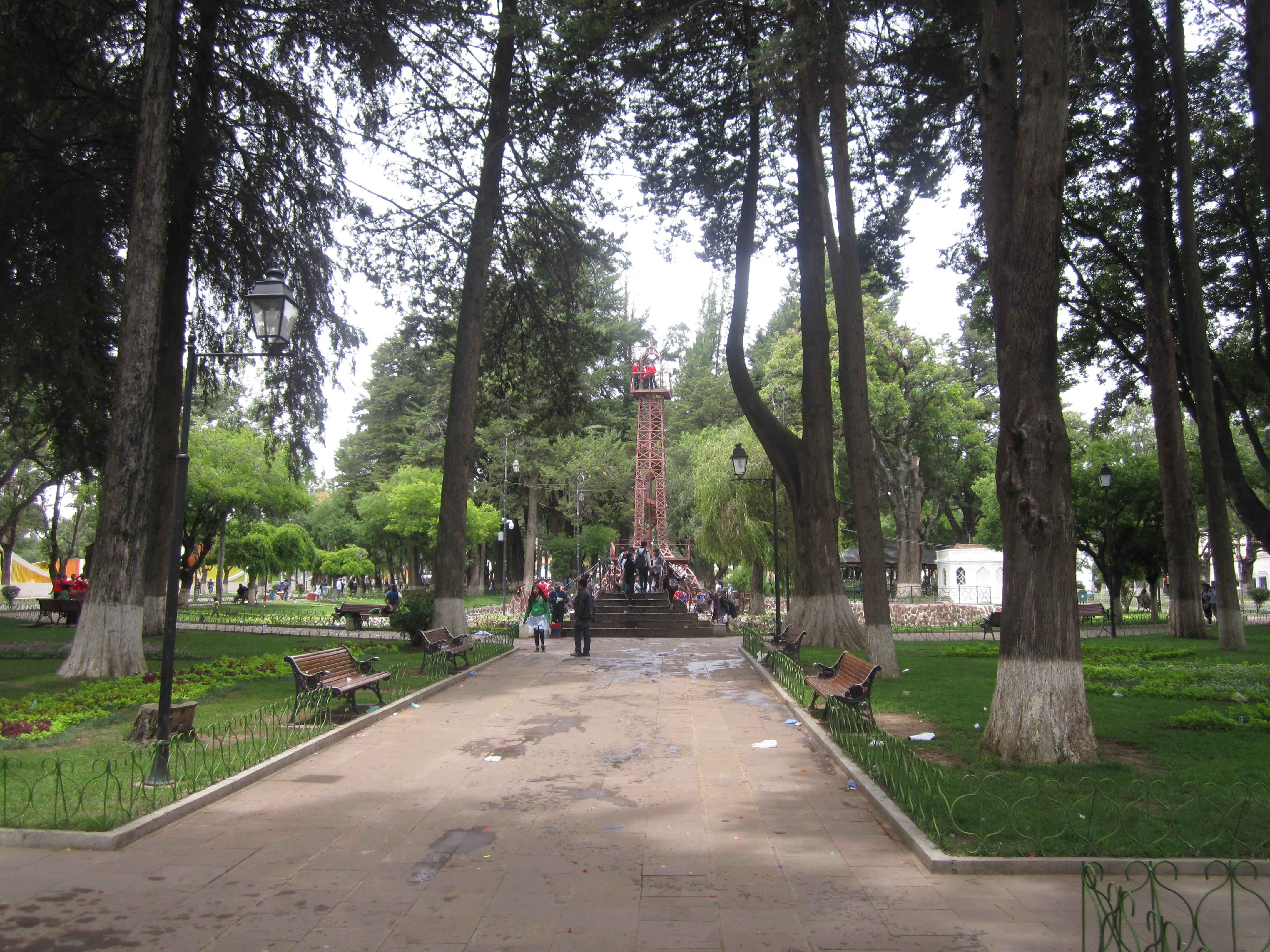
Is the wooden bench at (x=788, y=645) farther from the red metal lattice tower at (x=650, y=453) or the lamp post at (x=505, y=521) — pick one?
the red metal lattice tower at (x=650, y=453)

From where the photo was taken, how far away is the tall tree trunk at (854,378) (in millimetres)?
12953

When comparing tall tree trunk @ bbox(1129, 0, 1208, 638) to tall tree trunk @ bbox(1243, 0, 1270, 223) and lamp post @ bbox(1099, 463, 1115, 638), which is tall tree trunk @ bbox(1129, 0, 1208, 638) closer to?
lamp post @ bbox(1099, 463, 1115, 638)

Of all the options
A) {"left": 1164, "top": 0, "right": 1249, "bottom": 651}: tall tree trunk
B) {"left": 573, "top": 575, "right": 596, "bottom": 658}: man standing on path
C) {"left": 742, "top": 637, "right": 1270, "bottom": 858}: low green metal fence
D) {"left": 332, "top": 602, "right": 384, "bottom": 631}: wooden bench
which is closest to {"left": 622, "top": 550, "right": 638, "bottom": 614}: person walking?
{"left": 332, "top": 602, "right": 384, "bottom": 631}: wooden bench

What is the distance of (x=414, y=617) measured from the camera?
17906 mm

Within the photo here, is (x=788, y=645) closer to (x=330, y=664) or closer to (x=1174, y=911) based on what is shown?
(x=330, y=664)

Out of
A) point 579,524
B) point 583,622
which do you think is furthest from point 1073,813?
point 579,524

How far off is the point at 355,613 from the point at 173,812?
19.0m

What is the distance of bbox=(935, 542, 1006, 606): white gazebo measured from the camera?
1336 inches

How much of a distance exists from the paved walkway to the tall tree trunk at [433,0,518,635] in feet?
27.3

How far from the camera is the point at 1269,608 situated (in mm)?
45250

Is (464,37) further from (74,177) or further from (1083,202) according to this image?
(1083,202)

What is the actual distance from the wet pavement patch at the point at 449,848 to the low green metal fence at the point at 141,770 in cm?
210

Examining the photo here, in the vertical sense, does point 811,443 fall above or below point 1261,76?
below

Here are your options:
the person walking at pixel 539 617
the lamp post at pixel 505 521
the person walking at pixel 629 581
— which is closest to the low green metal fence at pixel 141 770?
the person walking at pixel 539 617
